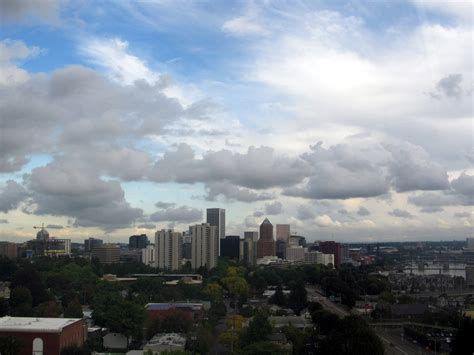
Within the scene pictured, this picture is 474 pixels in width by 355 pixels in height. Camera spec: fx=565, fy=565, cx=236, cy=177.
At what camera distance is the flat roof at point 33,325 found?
16.9 metres

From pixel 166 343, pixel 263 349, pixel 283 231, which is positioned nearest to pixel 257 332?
pixel 263 349

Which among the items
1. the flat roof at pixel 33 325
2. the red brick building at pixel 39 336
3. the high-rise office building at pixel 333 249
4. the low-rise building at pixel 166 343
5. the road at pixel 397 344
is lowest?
the road at pixel 397 344

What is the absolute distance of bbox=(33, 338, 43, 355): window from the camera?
16.9 meters

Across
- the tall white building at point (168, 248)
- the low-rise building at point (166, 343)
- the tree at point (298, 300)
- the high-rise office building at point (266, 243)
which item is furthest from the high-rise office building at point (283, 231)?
the low-rise building at point (166, 343)

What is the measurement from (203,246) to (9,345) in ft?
151

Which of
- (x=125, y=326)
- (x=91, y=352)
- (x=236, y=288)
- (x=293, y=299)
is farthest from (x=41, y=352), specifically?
(x=236, y=288)

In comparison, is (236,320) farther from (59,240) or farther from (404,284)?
(59,240)

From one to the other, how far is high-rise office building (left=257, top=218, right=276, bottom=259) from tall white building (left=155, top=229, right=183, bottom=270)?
18989mm

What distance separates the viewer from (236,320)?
2116cm

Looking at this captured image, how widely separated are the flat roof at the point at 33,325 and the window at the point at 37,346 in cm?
27

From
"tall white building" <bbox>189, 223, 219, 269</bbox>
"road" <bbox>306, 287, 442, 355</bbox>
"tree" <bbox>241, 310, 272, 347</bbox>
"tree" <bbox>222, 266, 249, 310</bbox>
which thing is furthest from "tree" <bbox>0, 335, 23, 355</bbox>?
"tall white building" <bbox>189, 223, 219, 269</bbox>

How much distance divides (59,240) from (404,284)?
173 feet

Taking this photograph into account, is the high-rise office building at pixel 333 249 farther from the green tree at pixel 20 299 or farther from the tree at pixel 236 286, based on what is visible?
the green tree at pixel 20 299

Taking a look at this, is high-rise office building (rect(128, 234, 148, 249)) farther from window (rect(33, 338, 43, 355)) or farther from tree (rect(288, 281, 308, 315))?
window (rect(33, 338, 43, 355))
